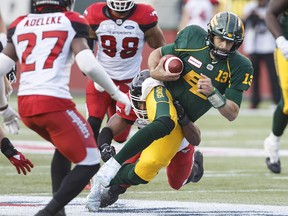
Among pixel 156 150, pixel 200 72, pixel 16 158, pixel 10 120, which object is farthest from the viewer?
pixel 200 72

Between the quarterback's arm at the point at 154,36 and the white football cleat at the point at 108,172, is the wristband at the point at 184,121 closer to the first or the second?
the white football cleat at the point at 108,172

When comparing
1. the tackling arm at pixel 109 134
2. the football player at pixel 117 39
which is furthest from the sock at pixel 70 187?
the football player at pixel 117 39

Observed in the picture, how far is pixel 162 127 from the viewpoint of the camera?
22.0 feet

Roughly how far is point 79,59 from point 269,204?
2056 mm

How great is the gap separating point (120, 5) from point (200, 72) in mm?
1404

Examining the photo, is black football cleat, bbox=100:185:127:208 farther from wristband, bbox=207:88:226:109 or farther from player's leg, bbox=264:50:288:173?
player's leg, bbox=264:50:288:173

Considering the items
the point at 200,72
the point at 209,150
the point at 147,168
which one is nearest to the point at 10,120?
the point at 147,168

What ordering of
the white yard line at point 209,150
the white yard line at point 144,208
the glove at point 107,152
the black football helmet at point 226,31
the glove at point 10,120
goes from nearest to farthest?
the glove at point 10,120 → the white yard line at point 144,208 → the black football helmet at point 226,31 → the glove at point 107,152 → the white yard line at point 209,150

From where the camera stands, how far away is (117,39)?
8.36m

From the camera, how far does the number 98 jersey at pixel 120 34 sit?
836cm

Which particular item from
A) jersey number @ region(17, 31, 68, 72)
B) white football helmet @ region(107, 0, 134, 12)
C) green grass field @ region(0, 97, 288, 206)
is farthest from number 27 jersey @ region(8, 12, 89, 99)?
white football helmet @ region(107, 0, 134, 12)

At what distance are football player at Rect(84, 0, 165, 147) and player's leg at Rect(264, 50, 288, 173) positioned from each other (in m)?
1.19

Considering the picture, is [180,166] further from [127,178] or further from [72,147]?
[72,147]

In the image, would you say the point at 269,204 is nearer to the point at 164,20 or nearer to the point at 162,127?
the point at 162,127
